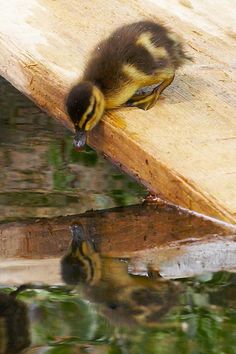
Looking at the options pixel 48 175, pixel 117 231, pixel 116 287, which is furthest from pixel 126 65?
pixel 116 287

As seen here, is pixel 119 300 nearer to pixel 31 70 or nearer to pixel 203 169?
pixel 203 169

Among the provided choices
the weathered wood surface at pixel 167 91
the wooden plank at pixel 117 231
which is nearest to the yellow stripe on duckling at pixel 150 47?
the weathered wood surface at pixel 167 91

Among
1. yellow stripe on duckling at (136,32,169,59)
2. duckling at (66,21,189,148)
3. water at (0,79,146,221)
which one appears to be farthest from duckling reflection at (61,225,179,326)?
yellow stripe on duckling at (136,32,169,59)

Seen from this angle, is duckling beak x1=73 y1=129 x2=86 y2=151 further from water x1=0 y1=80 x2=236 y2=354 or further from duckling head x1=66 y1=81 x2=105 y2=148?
water x1=0 y1=80 x2=236 y2=354

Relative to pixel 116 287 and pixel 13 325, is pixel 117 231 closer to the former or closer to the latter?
pixel 116 287

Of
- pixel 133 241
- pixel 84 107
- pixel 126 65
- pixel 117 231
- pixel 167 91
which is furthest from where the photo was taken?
pixel 167 91

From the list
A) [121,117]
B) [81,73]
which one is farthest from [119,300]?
[81,73]

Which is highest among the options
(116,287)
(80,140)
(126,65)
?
(126,65)
